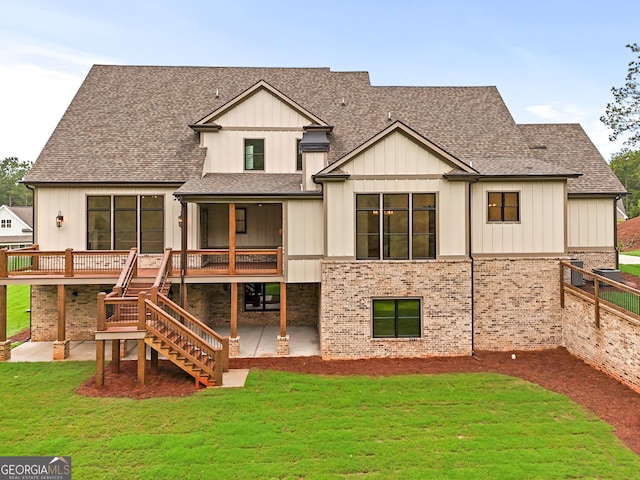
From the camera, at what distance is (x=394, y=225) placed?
11992 millimetres

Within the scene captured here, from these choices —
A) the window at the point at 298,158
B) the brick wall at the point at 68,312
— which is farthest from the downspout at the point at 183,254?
the window at the point at 298,158

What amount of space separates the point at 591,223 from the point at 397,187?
8.60 meters

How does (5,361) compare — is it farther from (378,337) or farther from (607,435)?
(607,435)

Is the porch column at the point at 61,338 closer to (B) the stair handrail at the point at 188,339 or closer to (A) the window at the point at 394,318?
(B) the stair handrail at the point at 188,339

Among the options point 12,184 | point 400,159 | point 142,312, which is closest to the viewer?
point 142,312

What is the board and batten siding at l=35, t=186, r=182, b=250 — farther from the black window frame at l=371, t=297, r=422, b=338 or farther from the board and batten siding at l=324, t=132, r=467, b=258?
the black window frame at l=371, t=297, r=422, b=338

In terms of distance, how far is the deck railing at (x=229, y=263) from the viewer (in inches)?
486

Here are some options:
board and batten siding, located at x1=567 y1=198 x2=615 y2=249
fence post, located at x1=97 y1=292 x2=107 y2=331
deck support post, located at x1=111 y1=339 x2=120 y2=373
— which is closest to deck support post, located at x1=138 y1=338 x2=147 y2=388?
fence post, located at x1=97 y1=292 x2=107 y2=331

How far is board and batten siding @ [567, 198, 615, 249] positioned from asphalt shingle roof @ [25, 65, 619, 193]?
675mm

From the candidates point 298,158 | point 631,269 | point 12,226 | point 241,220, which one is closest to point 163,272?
point 241,220

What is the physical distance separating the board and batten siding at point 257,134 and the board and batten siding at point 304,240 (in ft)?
10.8

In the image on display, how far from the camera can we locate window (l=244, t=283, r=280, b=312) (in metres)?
15.6

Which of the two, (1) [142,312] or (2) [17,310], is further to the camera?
(2) [17,310]

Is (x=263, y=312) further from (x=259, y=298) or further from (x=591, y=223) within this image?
(x=591, y=223)
